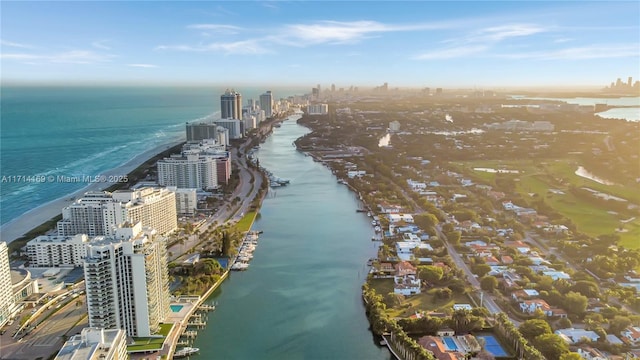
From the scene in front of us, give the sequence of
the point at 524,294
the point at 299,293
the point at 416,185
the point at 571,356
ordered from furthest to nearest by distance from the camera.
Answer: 1. the point at 416,185
2. the point at 299,293
3. the point at 524,294
4. the point at 571,356

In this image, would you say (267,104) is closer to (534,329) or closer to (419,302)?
(419,302)

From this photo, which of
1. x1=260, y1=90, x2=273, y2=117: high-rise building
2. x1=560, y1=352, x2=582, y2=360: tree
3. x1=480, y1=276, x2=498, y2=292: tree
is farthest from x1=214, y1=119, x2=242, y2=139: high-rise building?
x1=560, y1=352, x2=582, y2=360: tree

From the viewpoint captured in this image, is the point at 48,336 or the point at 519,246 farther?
the point at 519,246

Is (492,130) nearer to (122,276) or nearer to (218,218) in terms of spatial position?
(218,218)

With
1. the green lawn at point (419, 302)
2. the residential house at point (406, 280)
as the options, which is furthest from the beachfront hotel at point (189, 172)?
the green lawn at point (419, 302)

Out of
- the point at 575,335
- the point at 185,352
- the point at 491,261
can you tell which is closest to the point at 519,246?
the point at 491,261

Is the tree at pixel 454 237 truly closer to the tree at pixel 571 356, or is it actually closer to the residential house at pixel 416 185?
the tree at pixel 571 356
